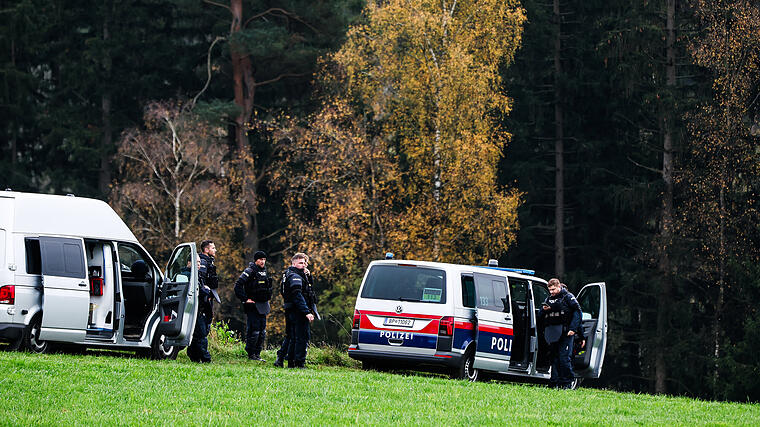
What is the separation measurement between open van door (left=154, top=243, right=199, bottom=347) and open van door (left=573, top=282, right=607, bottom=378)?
21.5 feet

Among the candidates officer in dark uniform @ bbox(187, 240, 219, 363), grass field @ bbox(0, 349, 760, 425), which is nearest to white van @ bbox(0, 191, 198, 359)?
officer in dark uniform @ bbox(187, 240, 219, 363)

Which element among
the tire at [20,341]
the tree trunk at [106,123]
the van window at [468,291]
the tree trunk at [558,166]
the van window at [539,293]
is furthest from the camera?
the tree trunk at [106,123]

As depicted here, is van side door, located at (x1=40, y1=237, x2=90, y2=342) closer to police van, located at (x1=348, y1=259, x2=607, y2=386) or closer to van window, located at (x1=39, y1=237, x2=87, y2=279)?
Result: van window, located at (x1=39, y1=237, x2=87, y2=279)

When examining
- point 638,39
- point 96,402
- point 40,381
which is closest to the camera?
point 96,402

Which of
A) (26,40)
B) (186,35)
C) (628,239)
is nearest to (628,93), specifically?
(628,239)

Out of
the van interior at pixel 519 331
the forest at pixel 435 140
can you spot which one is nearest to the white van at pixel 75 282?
the van interior at pixel 519 331

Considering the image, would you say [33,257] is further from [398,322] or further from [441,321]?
[441,321]

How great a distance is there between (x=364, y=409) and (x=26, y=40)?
36130 millimetres

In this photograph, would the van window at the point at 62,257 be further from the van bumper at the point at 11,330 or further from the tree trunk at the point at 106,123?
the tree trunk at the point at 106,123

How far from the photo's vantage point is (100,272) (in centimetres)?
1659

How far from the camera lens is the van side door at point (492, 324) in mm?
17359

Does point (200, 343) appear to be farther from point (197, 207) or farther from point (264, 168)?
point (264, 168)

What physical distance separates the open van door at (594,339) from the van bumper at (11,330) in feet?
28.5

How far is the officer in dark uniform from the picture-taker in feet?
54.3
